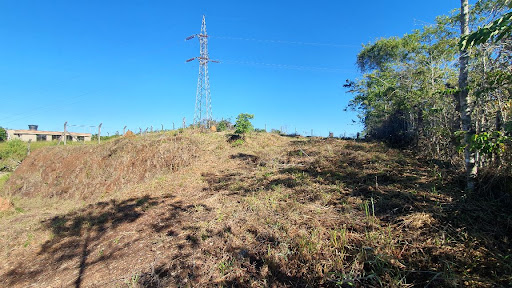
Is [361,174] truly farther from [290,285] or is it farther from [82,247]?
[82,247]

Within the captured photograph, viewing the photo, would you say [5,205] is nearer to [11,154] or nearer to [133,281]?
[133,281]

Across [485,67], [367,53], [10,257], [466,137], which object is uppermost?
[367,53]

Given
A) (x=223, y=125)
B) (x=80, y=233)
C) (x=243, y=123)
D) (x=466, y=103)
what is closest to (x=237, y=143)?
(x=243, y=123)

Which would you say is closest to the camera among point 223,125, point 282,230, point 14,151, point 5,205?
point 282,230

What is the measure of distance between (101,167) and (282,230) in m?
9.34

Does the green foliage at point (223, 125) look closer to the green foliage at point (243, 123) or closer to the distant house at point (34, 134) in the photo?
the green foliage at point (243, 123)

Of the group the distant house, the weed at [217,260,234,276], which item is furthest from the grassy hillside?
the distant house

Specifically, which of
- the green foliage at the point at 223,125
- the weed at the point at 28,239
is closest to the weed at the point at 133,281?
the weed at the point at 28,239

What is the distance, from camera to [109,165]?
30.2 ft

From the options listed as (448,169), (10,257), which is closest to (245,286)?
(448,169)

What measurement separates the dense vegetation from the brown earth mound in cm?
712

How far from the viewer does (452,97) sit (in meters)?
4.54

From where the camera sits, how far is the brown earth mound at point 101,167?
8.26 meters

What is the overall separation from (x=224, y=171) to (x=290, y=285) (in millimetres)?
4786
